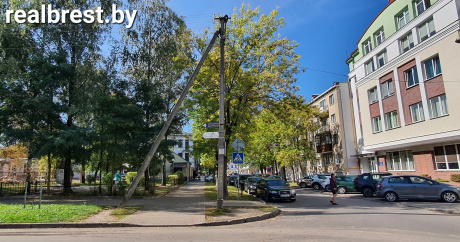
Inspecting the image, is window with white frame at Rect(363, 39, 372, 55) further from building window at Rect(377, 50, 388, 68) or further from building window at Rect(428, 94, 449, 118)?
building window at Rect(428, 94, 449, 118)

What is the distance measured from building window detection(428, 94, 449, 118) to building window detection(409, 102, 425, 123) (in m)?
1.08

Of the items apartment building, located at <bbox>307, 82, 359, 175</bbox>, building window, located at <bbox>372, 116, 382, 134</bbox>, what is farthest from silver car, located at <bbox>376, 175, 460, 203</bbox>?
apartment building, located at <bbox>307, 82, 359, 175</bbox>

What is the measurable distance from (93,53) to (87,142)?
6.64 meters

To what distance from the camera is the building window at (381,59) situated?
87.4 feet

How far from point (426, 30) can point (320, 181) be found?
49.2 ft

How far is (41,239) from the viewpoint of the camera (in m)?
6.92

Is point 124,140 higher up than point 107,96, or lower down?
lower down

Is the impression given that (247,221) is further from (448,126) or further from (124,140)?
(448,126)

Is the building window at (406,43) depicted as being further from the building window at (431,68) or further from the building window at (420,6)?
the building window at (431,68)

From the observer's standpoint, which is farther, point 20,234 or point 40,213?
point 40,213

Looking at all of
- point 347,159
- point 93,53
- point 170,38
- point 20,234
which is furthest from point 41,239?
point 347,159

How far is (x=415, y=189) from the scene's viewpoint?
584 inches


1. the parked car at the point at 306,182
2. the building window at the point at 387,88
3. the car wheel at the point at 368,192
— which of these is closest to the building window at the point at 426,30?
the building window at the point at 387,88

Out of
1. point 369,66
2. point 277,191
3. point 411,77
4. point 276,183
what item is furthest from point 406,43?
point 277,191
